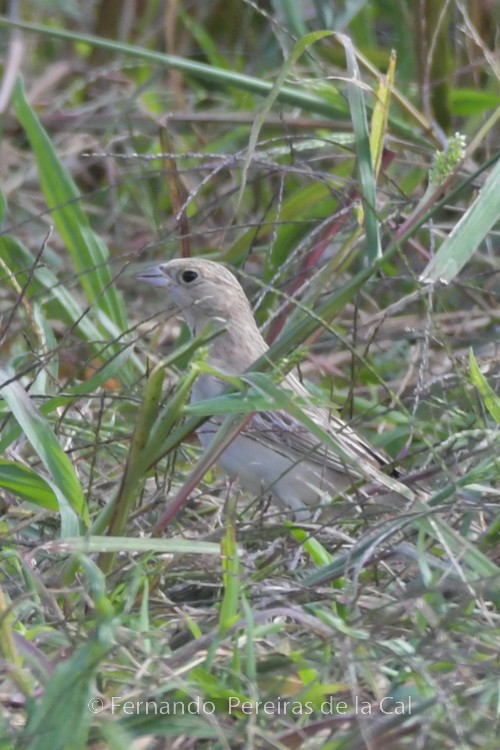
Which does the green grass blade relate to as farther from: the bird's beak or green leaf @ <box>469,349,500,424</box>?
green leaf @ <box>469,349,500,424</box>

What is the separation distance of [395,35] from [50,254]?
7.69 feet

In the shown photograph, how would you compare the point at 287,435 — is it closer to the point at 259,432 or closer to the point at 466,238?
the point at 259,432

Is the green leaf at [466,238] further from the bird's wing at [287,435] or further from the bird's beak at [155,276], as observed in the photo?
the bird's beak at [155,276]

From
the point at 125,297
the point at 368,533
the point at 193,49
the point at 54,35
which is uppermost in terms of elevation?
the point at 54,35

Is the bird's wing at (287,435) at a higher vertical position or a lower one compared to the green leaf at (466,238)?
lower

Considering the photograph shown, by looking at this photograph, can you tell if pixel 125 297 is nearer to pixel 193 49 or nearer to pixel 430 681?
pixel 193 49

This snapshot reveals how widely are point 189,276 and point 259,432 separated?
63 cm

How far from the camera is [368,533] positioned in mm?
3041

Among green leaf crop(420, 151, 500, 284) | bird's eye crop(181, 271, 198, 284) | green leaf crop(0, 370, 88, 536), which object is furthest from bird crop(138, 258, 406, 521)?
green leaf crop(420, 151, 500, 284)

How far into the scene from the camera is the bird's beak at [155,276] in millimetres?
4315

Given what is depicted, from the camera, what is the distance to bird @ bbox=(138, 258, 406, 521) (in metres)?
3.62

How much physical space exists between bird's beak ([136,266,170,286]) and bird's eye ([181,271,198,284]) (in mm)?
51

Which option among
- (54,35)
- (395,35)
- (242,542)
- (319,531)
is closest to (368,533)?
(319,531)

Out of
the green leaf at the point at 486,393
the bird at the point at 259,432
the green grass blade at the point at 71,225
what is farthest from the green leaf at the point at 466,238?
the green grass blade at the point at 71,225
